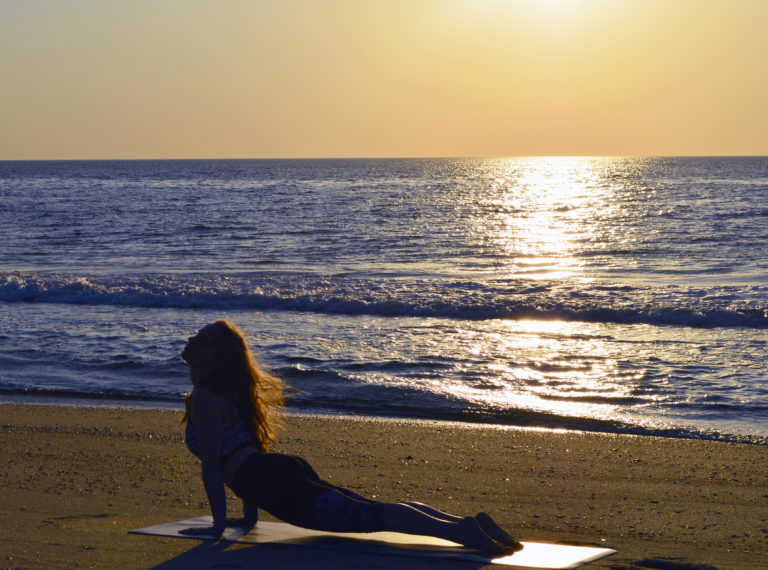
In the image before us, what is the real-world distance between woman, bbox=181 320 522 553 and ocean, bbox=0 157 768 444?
3998mm

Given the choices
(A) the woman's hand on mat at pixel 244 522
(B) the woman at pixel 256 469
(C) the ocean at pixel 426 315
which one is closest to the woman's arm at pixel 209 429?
(B) the woman at pixel 256 469

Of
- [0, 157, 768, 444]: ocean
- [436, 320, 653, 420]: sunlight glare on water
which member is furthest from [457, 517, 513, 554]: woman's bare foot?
[436, 320, 653, 420]: sunlight glare on water

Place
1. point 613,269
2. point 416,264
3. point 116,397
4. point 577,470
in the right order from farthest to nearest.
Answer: point 416,264, point 613,269, point 116,397, point 577,470

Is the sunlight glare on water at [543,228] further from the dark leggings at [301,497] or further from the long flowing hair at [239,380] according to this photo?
the dark leggings at [301,497]

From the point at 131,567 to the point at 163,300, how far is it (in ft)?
47.1

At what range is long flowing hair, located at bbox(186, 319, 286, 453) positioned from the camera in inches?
176

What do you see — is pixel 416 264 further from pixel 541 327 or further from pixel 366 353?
pixel 366 353

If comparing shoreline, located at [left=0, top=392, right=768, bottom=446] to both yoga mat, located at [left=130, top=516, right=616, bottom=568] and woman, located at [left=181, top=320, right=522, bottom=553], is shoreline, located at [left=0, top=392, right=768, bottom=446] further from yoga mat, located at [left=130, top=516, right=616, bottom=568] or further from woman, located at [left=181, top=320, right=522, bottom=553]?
woman, located at [left=181, top=320, right=522, bottom=553]

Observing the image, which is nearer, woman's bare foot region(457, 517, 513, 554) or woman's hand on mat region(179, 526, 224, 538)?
woman's bare foot region(457, 517, 513, 554)

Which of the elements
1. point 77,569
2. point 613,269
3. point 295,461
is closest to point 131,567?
point 77,569

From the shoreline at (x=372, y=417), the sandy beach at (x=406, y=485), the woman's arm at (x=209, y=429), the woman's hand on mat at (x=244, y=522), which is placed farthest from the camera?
the shoreline at (x=372, y=417)

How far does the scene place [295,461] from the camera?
14.5 feet

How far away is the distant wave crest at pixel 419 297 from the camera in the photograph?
15.8m

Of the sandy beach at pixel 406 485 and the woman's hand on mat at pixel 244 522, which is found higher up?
the woman's hand on mat at pixel 244 522
